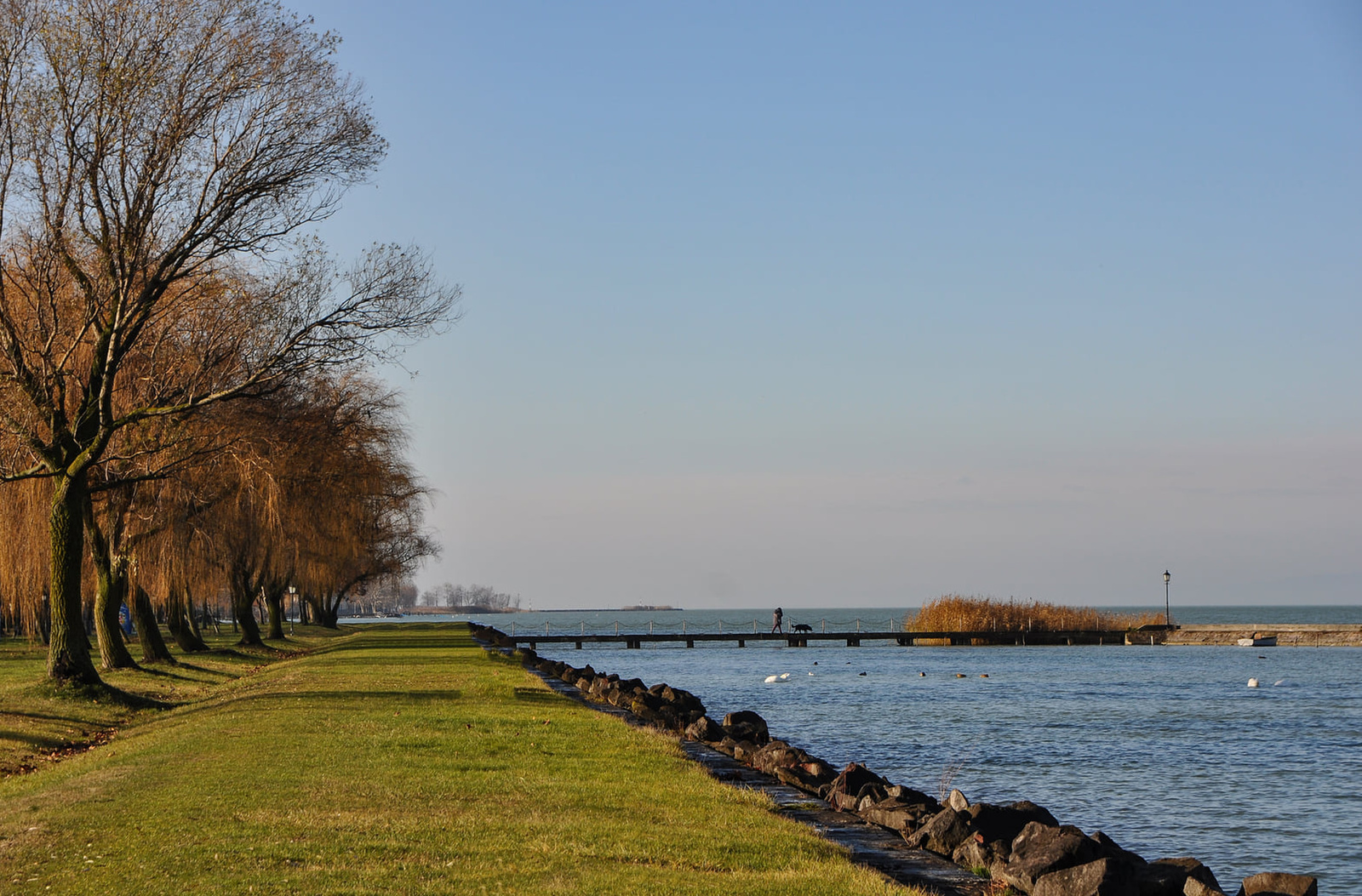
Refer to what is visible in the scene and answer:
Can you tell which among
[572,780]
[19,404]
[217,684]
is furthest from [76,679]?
[572,780]

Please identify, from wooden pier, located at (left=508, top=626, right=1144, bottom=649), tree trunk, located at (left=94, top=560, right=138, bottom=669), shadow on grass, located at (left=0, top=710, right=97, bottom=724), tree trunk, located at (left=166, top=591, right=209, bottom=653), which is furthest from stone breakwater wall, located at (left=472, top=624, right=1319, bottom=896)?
wooden pier, located at (left=508, top=626, right=1144, bottom=649)

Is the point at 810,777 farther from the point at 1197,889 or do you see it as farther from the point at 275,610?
the point at 275,610

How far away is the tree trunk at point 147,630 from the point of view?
97.3ft

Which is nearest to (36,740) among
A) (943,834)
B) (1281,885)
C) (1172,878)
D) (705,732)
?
(705,732)

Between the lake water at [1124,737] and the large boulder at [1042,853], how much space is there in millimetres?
3975

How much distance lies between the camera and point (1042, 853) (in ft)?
30.9

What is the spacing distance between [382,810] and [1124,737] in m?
20.3

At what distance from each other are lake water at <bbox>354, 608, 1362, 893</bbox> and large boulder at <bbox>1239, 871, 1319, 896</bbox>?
3119 millimetres

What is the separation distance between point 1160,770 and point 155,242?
1968 cm

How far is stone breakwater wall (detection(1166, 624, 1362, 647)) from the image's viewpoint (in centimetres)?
7231

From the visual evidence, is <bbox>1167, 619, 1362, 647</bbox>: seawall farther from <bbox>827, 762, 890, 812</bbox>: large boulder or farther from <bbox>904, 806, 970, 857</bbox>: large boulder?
→ <bbox>904, 806, 970, 857</bbox>: large boulder

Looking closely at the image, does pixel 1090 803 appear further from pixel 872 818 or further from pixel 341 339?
pixel 341 339

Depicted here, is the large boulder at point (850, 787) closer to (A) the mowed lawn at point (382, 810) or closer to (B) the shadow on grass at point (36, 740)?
(A) the mowed lawn at point (382, 810)

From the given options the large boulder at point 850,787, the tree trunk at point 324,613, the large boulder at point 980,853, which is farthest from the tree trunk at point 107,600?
the tree trunk at point 324,613
